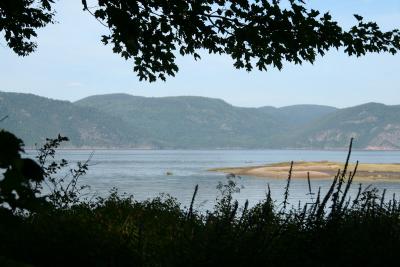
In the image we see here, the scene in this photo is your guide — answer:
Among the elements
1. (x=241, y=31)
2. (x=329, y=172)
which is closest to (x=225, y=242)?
(x=241, y=31)

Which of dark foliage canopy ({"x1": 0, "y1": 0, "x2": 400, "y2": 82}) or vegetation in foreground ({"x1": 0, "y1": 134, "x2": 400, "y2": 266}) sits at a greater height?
dark foliage canopy ({"x1": 0, "y1": 0, "x2": 400, "y2": 82})

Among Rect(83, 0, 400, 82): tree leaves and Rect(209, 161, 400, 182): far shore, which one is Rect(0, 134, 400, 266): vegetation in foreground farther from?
Rect(209, 161, 400, 182): far shore

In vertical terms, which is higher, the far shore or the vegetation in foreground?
the vegetation in foreground

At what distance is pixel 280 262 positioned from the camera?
23.2 ft

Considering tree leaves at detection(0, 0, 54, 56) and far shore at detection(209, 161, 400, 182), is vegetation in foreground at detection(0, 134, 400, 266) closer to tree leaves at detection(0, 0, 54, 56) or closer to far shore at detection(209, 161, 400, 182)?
tree leaves at detection(0, 0, 54, 56)

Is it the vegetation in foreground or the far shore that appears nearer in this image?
the vegetation in foreground

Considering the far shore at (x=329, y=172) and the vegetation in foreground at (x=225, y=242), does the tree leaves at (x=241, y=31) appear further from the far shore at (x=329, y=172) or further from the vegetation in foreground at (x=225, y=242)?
the far shore at (x=329, y=172)

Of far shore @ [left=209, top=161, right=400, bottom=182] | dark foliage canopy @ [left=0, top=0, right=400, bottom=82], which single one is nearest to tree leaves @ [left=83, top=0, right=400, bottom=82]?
dark foliage canopy @ [left=0, top=0, right=400, bottom=82]

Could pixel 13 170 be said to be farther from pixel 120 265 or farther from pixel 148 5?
pixel 148 5

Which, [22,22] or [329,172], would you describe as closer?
[22,22]

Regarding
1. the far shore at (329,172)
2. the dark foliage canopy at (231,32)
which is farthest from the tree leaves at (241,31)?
the far shore at (329,172)

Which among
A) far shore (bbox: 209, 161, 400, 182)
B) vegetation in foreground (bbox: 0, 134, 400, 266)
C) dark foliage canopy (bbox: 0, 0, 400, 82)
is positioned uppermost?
dark foliage canopy (bbox: 0, 0, 400, 82)

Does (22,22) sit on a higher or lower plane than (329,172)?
higher

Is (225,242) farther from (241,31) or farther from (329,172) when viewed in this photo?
(329,172)
